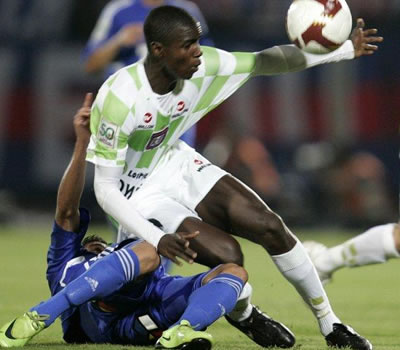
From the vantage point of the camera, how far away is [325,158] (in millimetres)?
14891

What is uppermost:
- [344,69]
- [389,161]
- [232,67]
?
[232,67]

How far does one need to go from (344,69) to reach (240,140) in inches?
64.3

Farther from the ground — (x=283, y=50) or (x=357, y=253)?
(x=283, y=50)

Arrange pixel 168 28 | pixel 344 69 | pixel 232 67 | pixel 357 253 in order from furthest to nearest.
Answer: pixel 344 69 → pixel 357 253 → pixel 232 67 → pixel 168 28

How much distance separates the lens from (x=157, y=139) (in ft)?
19.4

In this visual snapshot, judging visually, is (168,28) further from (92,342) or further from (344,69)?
(344,69)

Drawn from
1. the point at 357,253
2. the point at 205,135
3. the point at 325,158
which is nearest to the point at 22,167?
the point at 205,135

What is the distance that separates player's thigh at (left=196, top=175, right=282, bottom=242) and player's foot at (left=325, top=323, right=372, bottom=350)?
0.60m

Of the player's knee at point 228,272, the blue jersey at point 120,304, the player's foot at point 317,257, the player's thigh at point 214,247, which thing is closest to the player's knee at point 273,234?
the player's thigh at point 214,247

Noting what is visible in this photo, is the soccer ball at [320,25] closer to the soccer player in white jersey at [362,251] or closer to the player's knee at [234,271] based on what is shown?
the soccer player in white jersey at [362,251]

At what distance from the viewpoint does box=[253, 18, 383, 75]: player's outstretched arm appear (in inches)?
243

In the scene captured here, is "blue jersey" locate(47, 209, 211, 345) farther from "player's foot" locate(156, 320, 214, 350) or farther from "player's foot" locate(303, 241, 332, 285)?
"player's foot" locate(303, 241, 332, 285)

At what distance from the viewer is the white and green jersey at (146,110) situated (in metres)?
5.52

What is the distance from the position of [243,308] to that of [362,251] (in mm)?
1223
